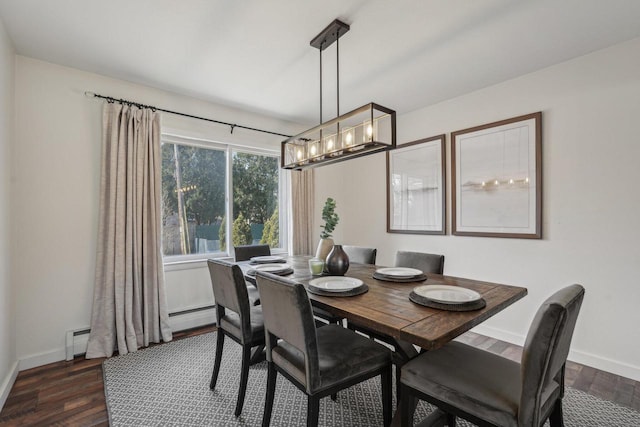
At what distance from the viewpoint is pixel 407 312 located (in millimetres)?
1374

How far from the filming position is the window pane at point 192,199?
3.22 m

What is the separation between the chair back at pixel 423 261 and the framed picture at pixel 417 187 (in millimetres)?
1092

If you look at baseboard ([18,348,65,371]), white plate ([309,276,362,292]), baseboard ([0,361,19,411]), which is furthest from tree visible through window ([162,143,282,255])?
white plate ([309,276,362,292])

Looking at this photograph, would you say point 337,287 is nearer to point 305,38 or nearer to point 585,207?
point 305,38

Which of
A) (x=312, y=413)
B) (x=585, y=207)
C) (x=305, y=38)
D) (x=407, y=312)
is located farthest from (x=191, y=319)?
→ (x=585, y=207)

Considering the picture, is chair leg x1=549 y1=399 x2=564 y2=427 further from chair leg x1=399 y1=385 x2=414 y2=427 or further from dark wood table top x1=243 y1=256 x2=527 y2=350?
chair leg x1=399 y1=385 x2=414 y2=427

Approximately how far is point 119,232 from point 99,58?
4.81ft

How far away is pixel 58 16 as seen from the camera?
1967 mm

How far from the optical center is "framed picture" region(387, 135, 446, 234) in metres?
3.48

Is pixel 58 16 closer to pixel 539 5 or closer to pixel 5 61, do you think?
pixel 5 61

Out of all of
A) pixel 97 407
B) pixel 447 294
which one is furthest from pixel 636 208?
pixel 97 407

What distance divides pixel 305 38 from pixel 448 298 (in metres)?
2.02

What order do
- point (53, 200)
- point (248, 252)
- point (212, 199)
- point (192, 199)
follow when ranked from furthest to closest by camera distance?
point (212, 199)
point (192, 199)
point (248, 252)
point (53, 200)

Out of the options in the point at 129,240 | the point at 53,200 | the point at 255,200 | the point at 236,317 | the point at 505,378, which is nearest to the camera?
the point at 505,378
